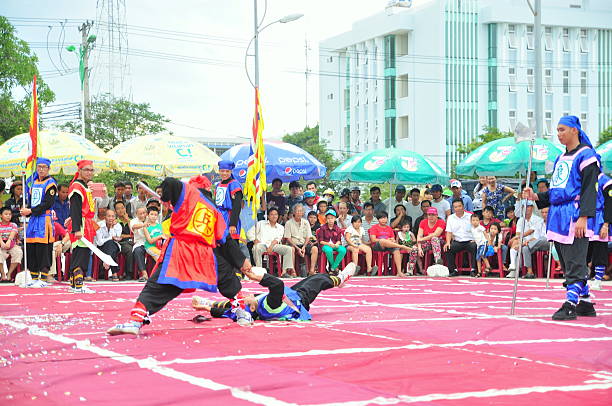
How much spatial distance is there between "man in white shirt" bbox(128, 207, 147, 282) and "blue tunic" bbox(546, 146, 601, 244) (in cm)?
992

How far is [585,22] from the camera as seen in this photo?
73.8 m

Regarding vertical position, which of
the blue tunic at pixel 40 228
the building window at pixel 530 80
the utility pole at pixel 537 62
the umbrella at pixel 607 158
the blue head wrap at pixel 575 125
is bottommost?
the blue tunic at pixel 40 228

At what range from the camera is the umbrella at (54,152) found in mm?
19328

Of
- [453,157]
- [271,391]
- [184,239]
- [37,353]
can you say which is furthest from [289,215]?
[453,157]

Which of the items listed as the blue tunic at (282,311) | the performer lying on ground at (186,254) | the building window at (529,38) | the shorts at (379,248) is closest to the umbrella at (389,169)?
the shorts at (379,248)

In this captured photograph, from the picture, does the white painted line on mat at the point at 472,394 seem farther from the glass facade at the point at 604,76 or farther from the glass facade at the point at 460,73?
the glass facade at the point at 604,76

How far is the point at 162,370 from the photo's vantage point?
20.0ft

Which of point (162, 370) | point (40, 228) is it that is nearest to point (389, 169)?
point (40, 228)

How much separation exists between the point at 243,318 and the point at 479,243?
11.2 metres

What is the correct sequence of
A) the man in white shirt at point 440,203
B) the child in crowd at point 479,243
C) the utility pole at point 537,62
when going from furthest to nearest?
1. the utility pole at point 537,62
2. the man in white shirt at point 440,203
3. the child in crowd at point 479,243

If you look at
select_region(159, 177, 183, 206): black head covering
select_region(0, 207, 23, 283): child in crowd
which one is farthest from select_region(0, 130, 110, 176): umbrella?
select_region(159, 177, 183, 206): black head covering

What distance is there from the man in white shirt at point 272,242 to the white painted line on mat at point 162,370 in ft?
34.7

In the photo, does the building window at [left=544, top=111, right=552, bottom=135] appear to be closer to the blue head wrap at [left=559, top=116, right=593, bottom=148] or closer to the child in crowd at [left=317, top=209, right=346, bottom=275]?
the child in crowd at [left=317, top=209, right=346, bottom=275]

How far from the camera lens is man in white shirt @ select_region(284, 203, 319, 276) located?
1934 cm
